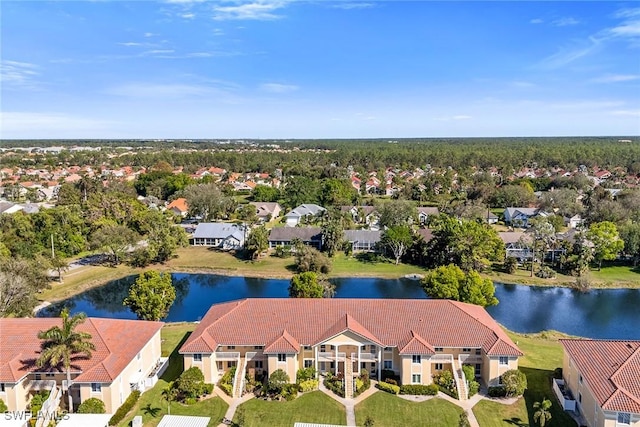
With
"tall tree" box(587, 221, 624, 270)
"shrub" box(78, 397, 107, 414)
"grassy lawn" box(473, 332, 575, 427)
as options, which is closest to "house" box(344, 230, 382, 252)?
"tall tree" box(587, 221, 624, 270)

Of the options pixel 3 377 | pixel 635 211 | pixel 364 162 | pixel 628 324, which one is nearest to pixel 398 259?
pixel 628 324

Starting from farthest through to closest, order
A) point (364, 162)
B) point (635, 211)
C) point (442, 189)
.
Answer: point (364, 162) → point (442, 189) → point (635, 211)

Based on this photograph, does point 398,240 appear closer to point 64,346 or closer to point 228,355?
point 228,355

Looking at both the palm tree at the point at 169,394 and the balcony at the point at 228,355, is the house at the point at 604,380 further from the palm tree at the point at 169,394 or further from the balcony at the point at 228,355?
the palm tree at the point at 169,394

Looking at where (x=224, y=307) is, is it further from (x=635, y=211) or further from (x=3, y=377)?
(x=635, y=211)

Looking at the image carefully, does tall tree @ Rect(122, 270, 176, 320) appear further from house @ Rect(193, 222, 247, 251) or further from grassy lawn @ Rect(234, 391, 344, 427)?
house @ Rect(193, 222, 247, 251)
